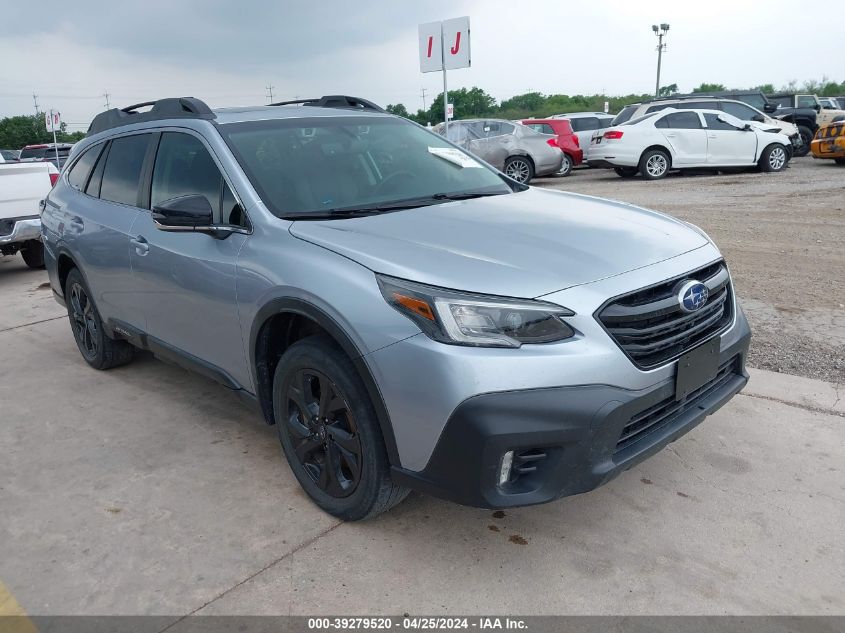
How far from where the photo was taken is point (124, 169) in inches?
173

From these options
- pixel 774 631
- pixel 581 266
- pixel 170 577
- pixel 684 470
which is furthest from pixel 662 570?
pixel 170 577

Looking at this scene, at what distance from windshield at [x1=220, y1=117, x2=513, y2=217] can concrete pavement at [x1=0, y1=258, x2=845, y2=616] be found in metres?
1.35

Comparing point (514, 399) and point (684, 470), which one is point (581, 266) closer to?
point (514, 399)

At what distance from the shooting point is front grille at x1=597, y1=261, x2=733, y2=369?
2502 mm

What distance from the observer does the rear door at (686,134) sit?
1531 centimetres

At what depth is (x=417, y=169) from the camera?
12.4ft

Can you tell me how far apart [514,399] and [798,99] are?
24.6 m

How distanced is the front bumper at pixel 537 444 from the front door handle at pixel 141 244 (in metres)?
2.12

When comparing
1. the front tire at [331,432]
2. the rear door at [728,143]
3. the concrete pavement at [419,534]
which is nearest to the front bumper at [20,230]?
the concrete pavement at [419,534]

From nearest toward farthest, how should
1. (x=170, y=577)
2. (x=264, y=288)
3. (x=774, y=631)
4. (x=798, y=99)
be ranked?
(x=774, y=631)
(x=170, y=577)
(x=264, y=288)
(x=798, y=99)

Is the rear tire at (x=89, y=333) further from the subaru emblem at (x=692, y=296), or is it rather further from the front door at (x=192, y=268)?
the subaru emblem at (x=692, y=296)

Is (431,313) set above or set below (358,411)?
above

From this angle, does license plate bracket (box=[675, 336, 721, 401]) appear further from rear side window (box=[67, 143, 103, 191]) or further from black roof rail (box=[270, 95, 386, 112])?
rear side window (box=[67, 143, 103, 191])

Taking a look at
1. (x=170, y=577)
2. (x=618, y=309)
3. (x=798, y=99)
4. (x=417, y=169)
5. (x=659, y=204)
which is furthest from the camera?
(x=798, y=99)
